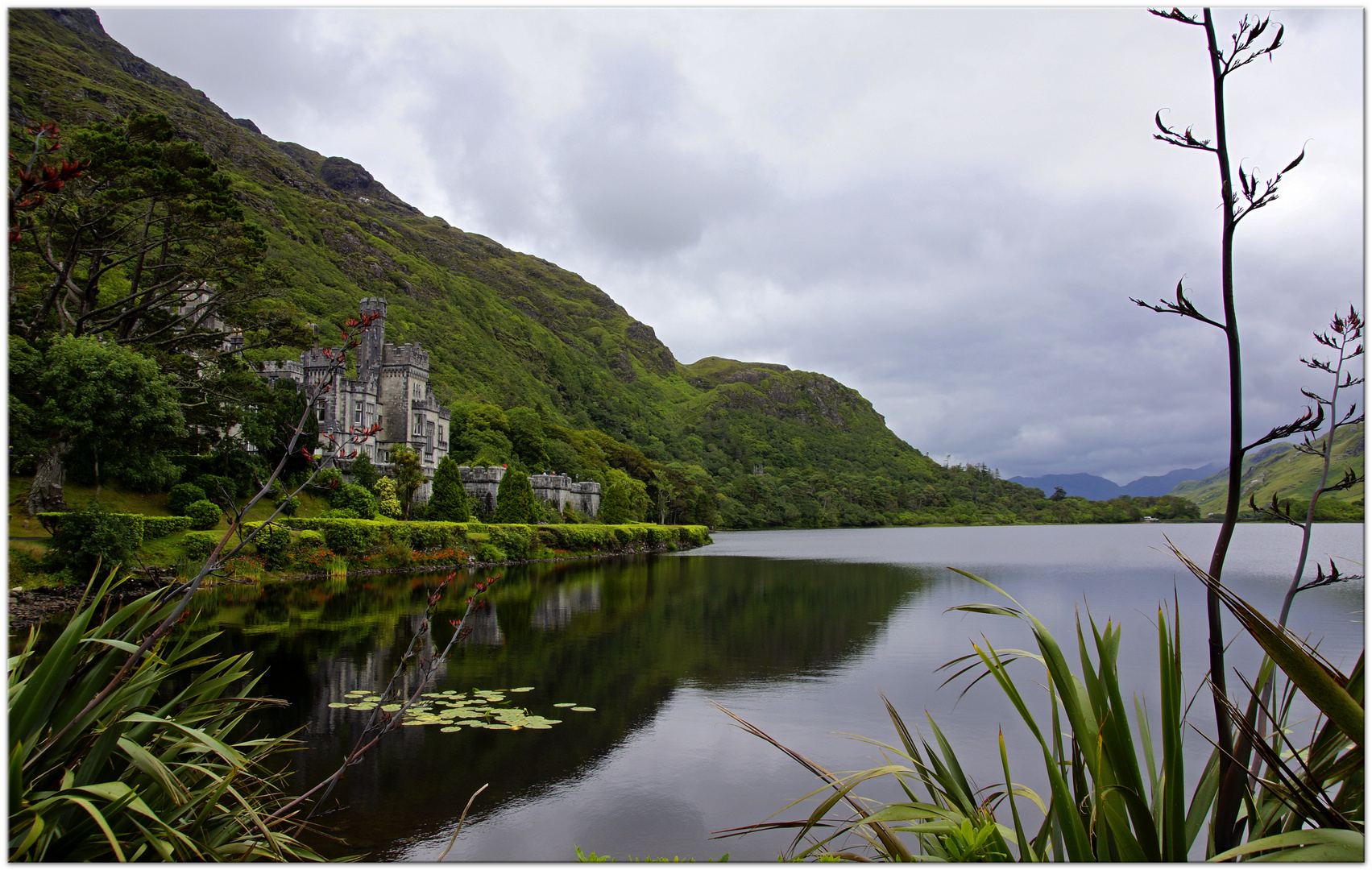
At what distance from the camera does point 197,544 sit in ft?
75.5

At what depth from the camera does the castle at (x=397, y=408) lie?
158 feet

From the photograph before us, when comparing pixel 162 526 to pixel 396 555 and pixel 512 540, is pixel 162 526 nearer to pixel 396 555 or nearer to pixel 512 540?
pixel 396 555

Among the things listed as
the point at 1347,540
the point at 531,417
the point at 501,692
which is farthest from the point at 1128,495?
the point at 501,692

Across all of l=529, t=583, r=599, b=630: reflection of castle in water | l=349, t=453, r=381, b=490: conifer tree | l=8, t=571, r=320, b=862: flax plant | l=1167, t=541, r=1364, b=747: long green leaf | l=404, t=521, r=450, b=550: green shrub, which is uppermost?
l=349, t=453, r=381, b=490: conifer tree

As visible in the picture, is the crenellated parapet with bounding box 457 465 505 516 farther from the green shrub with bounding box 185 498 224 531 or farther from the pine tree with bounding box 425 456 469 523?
the green shrub with bounding box 185 498 224 531

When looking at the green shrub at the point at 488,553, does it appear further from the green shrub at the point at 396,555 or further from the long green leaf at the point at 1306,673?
the long green leaf at the point at 1306,673

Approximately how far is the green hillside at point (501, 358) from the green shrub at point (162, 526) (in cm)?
532

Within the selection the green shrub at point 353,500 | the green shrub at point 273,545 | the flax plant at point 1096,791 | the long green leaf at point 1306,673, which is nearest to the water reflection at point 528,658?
the green shrub at point 273,545

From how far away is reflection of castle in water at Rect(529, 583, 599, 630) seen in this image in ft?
62.4

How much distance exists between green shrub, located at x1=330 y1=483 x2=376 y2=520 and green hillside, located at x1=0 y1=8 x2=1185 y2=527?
5.97 m

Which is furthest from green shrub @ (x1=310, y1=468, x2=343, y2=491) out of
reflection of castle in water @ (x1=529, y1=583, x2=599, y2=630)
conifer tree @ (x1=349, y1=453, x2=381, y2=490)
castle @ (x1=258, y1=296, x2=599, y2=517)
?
reflection of castle in water @ (x1=529, y1=583, x2=599, y2=630)

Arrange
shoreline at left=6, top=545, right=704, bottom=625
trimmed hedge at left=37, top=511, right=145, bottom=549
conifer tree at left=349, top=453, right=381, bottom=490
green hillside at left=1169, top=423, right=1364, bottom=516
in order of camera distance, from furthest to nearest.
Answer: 1. conifer tree at left=349, top=453, right=381, bottom=490
2. trimmed hedge at left=37, top=511, right=145, bottom=549
3. shoreline at left=6, top=545, right=704, bottom=625
4. green hillside at left=1169, top=423, right=1364, bottom=516

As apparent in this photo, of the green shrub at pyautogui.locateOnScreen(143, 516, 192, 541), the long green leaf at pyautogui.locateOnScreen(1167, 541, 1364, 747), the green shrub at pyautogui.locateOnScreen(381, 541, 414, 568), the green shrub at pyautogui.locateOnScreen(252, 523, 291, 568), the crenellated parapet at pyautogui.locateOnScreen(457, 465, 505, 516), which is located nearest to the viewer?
the long green leaf at pyautogui.locateOnScreen(1167, 541, 1364, 747)

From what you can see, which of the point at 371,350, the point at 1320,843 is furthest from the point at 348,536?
the point at 1320,843
